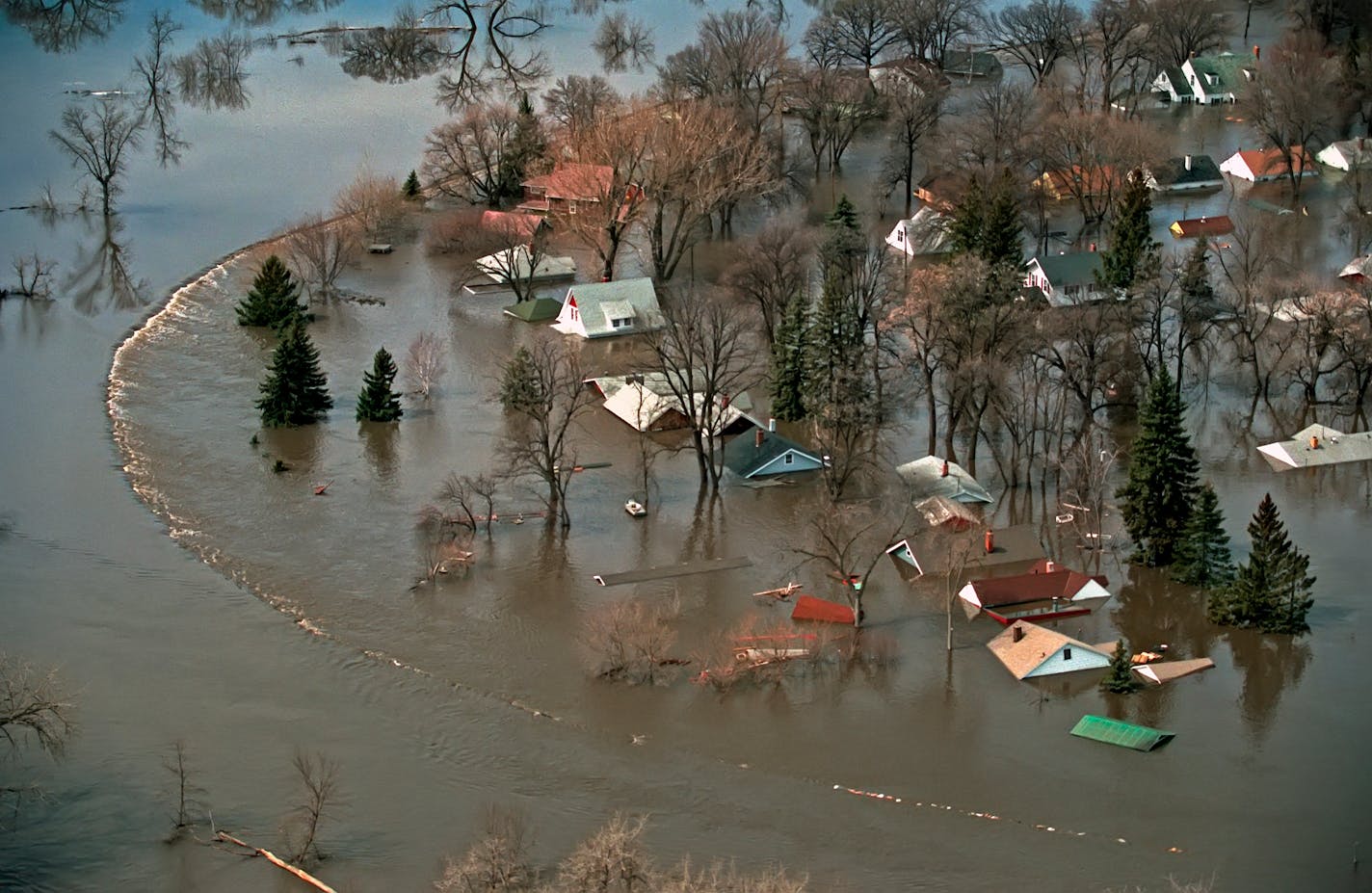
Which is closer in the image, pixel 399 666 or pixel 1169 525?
pixel 399 666

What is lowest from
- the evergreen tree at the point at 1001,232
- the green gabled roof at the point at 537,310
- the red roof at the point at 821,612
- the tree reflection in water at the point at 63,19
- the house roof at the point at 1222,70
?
the red roof at the point at 821,612

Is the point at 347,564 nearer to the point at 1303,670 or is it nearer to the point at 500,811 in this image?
the point at 500,811

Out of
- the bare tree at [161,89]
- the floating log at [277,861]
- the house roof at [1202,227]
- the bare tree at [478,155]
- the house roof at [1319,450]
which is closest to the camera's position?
the floating log at [277,861]

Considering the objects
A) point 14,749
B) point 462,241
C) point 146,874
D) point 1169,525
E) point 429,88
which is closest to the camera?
point 146,874

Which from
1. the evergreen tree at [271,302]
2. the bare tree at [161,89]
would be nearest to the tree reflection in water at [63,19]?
the bare tree at [161,89]

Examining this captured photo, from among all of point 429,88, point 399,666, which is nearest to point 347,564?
point 399,666

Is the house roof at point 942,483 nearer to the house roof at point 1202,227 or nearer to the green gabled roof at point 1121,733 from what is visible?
the green gabled roof at point 1121,733

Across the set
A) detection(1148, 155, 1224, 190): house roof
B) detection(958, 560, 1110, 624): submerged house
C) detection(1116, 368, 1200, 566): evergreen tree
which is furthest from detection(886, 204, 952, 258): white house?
detection(958, 560, 1110, 624): submerged house

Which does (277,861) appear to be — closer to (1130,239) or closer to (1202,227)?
(1130,239)
